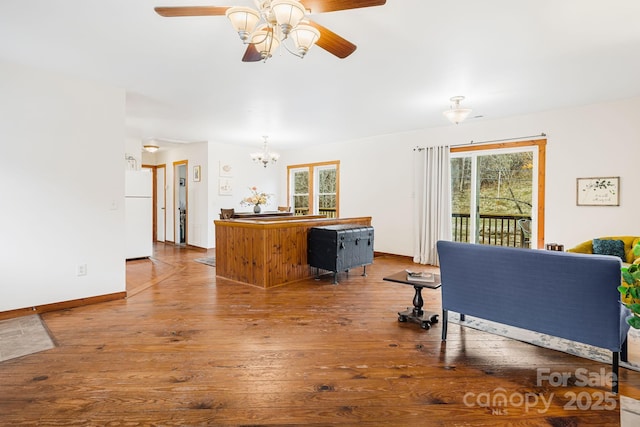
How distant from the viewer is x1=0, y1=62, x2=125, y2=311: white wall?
323cm

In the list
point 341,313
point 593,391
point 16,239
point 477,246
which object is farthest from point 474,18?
point 16,239

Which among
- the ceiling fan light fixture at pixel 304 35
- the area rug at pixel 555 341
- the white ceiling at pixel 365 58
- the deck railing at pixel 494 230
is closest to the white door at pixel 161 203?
the white ceiling at pixel 365 58

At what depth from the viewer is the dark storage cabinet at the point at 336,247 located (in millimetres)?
4688

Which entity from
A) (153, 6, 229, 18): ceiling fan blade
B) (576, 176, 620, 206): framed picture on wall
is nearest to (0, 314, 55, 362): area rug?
(153, 6, 229, 18): ceiling fan blade

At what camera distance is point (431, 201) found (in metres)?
6.08

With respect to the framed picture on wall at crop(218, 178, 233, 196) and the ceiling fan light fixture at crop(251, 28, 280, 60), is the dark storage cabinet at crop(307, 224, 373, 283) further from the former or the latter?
the framed picture on wall at crop(218, 178, 233, 196)

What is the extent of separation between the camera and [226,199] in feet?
25.9

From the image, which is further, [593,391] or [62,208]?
[62,208]

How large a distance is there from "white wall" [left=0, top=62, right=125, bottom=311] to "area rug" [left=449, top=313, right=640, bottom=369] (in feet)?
12.8

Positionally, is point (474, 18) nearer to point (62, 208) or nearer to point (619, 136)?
point (619, 136)

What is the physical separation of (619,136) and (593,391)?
384 cm

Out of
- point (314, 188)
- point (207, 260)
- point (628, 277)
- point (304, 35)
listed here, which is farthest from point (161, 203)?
point (628, 277)

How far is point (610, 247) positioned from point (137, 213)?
7.24 meters

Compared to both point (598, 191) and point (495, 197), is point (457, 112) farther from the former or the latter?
point (598, 191)
